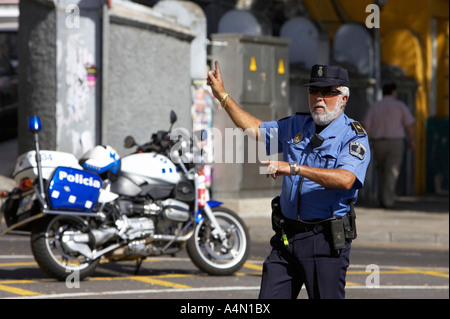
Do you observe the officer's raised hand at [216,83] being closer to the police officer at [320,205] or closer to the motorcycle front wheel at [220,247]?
the police officer at [320,205]

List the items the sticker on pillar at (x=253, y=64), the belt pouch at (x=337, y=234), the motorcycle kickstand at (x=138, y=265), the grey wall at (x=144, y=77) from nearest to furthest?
1. the belt pouch at (x=337, y=234)
2. the motorcycle kickstand at (x=138, y=265)
3. the grey wall at (x=144, y=77)
4. the sticker on pillar at (x=253, y=64)

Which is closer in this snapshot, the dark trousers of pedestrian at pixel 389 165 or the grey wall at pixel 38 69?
the grey wall at pixel 38 69

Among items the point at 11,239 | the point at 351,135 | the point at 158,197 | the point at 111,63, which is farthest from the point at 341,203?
the point at 111,63

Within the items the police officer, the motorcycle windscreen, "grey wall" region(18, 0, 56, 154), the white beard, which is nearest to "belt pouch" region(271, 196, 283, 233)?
the police officer

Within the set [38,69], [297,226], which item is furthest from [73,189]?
[38,69]

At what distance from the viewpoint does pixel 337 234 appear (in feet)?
17.5

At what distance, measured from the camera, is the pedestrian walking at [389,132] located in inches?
674

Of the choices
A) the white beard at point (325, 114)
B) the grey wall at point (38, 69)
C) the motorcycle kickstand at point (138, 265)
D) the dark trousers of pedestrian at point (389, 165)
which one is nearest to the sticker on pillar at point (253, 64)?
the dark trousers of pedestrian at point (389, 165)

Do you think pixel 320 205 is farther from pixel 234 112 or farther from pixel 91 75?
pixel 91 75

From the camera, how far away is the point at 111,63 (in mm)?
14008

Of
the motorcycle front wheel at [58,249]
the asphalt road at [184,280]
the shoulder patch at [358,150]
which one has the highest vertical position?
the shoulder patch at [358,150]

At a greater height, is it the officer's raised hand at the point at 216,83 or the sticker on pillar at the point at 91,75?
the sticker on pillar at the point at 91,75

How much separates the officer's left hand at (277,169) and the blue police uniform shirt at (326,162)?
0.37m

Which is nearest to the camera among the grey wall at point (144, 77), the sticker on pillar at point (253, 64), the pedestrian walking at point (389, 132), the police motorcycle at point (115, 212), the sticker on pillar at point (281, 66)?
the police motorcycle at point (115, 212)
